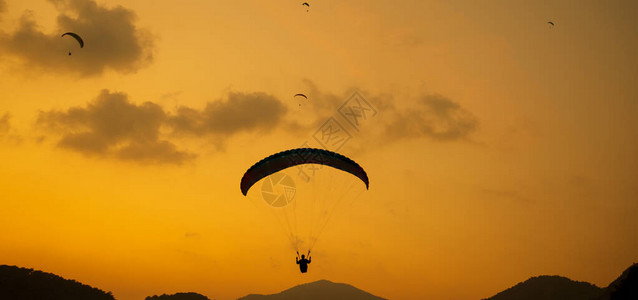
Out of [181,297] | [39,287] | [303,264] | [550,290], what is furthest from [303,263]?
[550,290]

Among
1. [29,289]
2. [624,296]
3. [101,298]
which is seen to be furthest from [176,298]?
[624,296]

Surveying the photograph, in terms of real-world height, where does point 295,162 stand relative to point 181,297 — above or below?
above

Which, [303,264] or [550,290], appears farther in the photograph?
[550,290]

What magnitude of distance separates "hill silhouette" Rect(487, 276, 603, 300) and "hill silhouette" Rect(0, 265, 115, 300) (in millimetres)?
137481

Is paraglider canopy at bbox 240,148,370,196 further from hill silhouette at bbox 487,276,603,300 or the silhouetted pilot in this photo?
hill silhouette at bbox 487,276,603,300

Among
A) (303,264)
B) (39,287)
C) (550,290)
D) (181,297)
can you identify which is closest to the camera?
(303,264)

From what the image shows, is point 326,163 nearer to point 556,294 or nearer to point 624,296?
point 624,296

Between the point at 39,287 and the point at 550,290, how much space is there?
505 ft

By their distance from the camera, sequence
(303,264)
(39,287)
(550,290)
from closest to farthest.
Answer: (303,264) → (39,287) → (550,290)

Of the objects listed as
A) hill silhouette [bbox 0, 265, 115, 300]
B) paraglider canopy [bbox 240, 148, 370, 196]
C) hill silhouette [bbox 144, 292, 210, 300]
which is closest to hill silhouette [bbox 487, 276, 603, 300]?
hill silhouette [bbox 144, 292, 210, 300]

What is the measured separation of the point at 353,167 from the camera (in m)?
28.0

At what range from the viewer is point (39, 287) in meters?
77.2

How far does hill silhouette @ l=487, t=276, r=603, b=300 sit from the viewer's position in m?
153

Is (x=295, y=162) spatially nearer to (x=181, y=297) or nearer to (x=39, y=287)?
(x=39, y=287)
